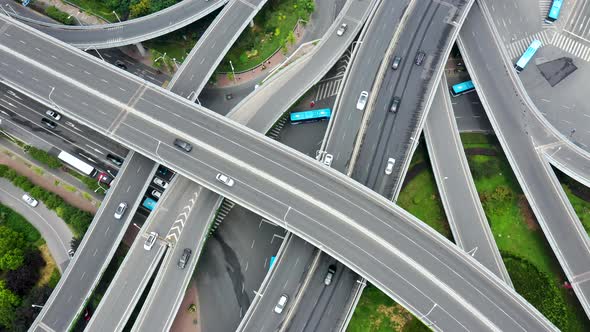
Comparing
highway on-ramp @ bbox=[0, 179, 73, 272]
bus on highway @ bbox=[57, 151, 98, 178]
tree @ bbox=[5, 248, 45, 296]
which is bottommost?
tree @ bbox=[5, 248, 45, 296]

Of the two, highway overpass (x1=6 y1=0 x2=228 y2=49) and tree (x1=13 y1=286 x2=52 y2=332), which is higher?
highway overpass (x1=6 y1=0 x2=228 y2=49)

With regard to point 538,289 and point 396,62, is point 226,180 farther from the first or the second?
point 538,289

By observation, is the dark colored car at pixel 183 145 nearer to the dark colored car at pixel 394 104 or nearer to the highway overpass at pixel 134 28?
the highway overpass at pixel 134 28

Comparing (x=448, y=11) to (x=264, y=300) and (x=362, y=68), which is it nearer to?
(x=362, y=68)

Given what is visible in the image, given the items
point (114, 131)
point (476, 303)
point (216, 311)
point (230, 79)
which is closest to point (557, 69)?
point (476, 303)

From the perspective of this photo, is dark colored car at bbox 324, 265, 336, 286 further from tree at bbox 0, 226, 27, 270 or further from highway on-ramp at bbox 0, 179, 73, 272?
tree at bbox 0, 226, 27, 270

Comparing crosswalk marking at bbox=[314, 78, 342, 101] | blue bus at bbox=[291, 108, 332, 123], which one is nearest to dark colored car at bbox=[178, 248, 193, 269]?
blue bus at bbox=[291, 108, 332, 123]

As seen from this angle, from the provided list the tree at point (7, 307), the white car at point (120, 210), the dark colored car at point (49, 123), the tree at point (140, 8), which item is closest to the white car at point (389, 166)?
the white car at point (120, 210)

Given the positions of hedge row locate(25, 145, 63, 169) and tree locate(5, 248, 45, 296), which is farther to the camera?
hedge row locate(25, 145, 63, 169)

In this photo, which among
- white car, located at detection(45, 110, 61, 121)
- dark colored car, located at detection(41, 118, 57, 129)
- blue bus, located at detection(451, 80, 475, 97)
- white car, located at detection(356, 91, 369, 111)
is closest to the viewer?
white car, located at detection(356, 91, 369, 111)
